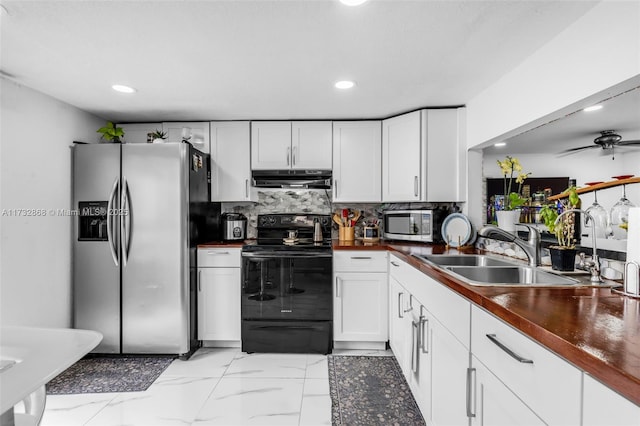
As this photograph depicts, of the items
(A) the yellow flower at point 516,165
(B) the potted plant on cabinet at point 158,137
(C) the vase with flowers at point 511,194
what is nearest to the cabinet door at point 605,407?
(C) the vase with flowers at point 511,194

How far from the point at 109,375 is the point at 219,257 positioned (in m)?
1.16

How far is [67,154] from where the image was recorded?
2.78m

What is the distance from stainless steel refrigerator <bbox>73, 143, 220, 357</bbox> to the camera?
2760mm

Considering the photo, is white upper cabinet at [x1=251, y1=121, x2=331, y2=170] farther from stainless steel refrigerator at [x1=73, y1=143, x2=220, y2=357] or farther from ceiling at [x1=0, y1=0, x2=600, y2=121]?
stainless steel refrigerator at [x1=73, y1=143, x2=220, y2=357]

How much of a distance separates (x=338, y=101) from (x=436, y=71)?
33.1 inches

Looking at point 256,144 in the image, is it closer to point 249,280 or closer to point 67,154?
point 249,280

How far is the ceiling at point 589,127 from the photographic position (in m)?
1.44

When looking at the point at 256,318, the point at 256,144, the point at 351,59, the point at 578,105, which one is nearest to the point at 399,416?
the point at 256,318

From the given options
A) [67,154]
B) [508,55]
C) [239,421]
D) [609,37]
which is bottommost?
[239,421]

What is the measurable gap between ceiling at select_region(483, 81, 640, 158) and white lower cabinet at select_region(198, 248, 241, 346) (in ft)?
7.77

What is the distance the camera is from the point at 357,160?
329cm

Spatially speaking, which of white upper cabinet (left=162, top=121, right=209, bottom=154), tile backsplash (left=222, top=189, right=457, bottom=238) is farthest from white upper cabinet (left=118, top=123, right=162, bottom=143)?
tile backsplash (left=222, top=189, right=457, bottom=238)

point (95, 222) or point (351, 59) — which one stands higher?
point (351, 59)

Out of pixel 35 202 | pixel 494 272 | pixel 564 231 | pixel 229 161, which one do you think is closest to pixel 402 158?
pixel 494 272
